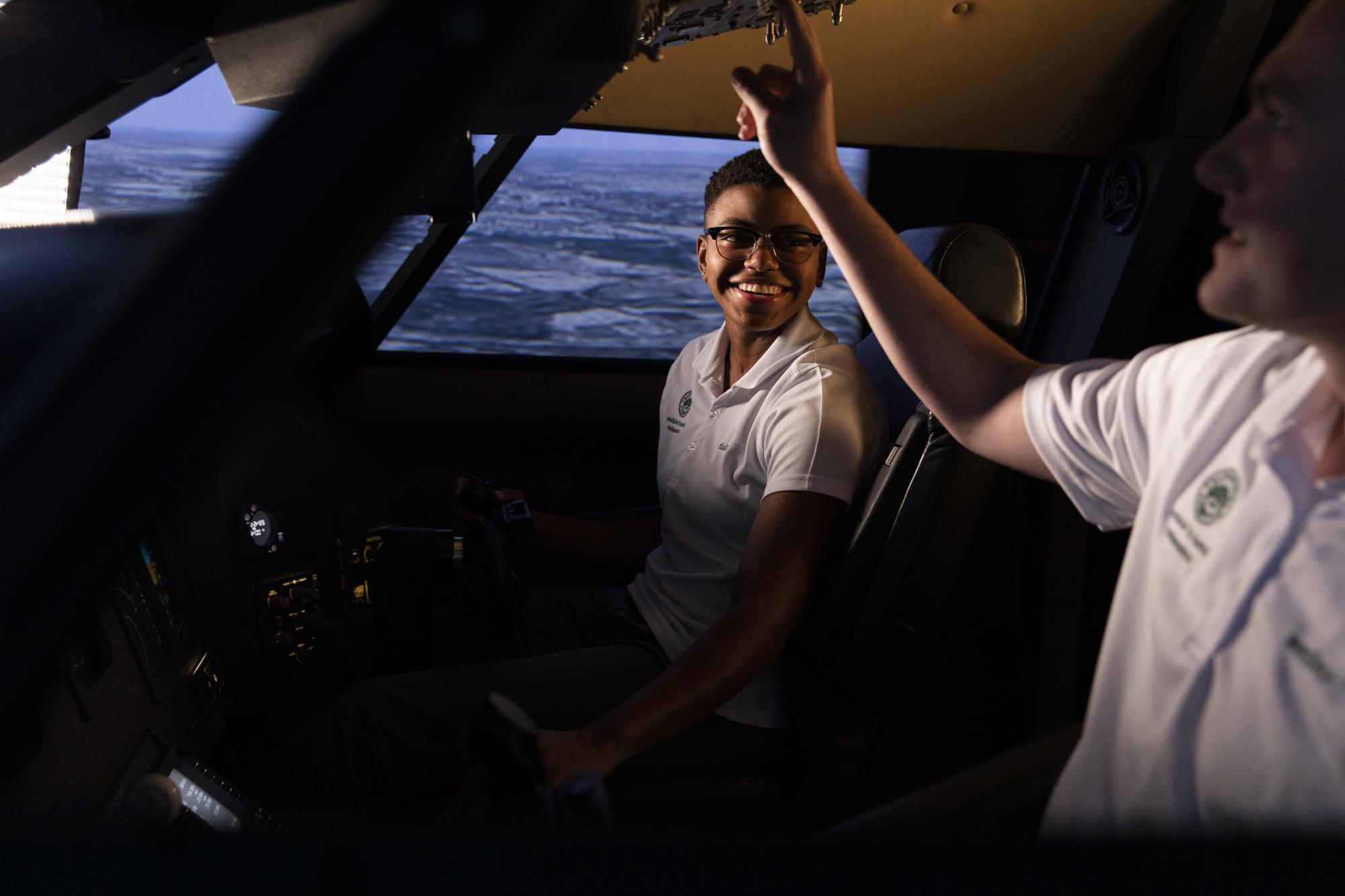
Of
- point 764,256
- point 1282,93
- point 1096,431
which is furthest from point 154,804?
point 764,256

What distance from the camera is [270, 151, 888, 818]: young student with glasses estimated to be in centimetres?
136

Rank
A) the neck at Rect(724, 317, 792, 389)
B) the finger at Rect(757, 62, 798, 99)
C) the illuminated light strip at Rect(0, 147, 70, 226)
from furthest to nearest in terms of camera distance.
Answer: the neck at Rect(724, 317, 792, 389), the illuminated light strip at Rect(0, 147, 70, 226), the finger at Rect(757, 62, 798, 99)

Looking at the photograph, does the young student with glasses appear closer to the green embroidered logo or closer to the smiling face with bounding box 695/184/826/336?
the smiling face with bounding box 695/184/826/336

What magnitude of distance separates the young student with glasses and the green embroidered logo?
0.65 meters

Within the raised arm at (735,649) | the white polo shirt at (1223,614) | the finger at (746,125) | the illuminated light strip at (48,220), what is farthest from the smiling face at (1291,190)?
the illuminated light strip at (48,220)

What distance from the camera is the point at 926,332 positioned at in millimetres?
1103

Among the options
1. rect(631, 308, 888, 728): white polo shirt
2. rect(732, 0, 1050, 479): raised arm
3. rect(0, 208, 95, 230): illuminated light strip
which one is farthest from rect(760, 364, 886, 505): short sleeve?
rect(0, 208, 95, 230): illuminated light strip

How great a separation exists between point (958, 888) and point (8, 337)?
98 centimetres

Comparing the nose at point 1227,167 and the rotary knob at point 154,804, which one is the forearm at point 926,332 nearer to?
the nose at point 1227,167

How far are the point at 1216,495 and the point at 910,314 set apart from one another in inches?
15.7

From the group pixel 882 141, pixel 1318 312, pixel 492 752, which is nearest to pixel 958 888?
pixel 492 752

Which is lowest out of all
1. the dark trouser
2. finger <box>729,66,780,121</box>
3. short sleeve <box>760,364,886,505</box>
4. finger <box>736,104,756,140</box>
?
the dark trouser

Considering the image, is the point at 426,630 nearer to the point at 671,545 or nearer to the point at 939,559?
the point at 671,545

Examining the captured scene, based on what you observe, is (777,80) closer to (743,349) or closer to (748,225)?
(748,225)
